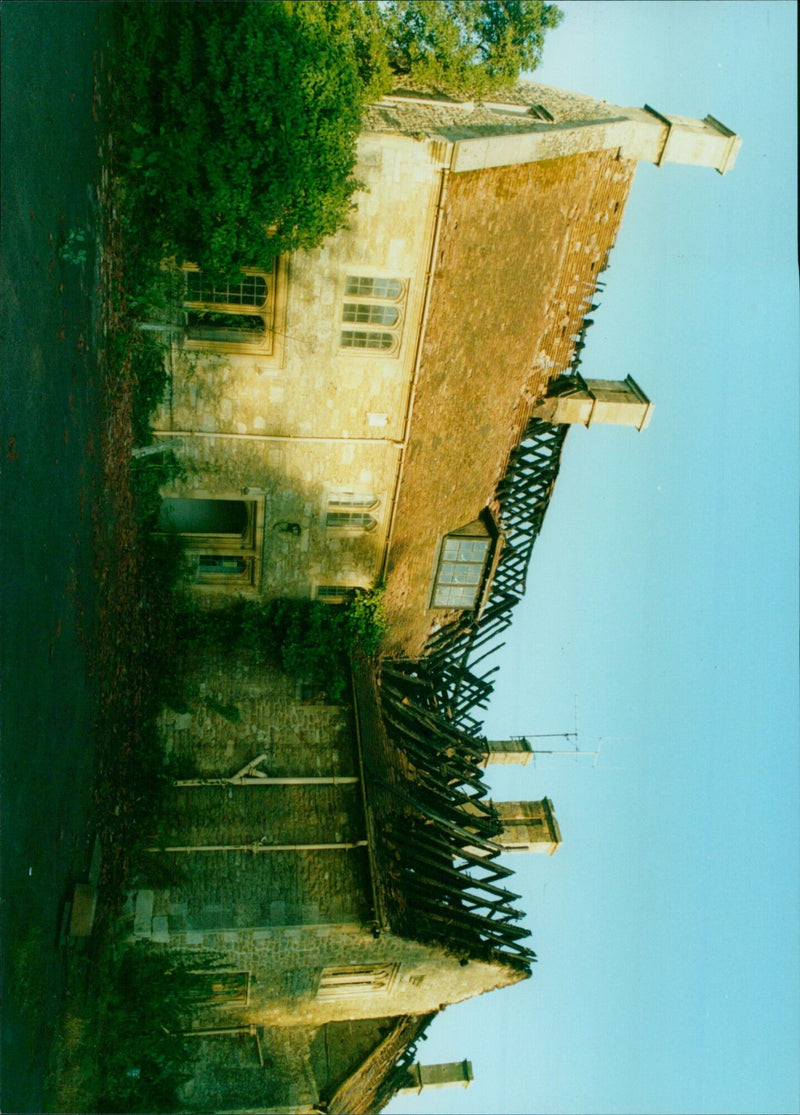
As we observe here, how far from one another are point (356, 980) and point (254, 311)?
39.5 feet

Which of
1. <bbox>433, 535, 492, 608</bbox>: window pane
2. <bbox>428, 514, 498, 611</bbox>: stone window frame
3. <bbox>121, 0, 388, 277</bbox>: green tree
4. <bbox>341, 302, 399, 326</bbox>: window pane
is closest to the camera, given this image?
<bbox>121, 0, 388, 277</bbox>: green tree

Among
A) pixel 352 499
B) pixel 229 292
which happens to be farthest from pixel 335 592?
pixel 229 292

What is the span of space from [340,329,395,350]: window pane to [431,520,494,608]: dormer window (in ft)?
15.9

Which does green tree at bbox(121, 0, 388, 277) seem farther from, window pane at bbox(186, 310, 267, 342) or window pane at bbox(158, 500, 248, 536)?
window pane at bbox(158, 500, 248, 536)

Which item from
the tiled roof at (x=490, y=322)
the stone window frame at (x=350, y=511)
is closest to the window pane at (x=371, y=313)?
the tiled roof at (x=490, y=322)

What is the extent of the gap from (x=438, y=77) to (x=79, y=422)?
947 centimetres

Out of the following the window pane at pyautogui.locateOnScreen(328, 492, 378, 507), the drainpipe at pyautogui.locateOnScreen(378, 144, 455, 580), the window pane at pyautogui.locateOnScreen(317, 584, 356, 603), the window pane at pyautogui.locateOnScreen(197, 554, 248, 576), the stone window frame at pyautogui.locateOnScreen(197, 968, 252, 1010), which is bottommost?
the stone window frame at pyautogui.locateOnScreen(197, 968, 252, 1010)

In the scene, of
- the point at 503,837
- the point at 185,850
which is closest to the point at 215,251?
the point at 185,850

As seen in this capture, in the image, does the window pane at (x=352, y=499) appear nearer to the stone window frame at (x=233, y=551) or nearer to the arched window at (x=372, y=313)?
the stone window frame at (x=233, y=551)

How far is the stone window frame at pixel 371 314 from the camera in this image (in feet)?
48.8

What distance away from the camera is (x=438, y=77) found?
15055 millimetres

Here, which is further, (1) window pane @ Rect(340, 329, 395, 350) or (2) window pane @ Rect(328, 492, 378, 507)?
(2) window pane @ Rect(328, 492, 378, 507)

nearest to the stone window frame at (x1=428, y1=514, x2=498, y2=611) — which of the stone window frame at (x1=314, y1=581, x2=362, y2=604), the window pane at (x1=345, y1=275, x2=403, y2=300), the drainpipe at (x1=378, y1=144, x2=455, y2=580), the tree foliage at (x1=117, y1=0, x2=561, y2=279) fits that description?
the drainpipe at (x1=378, y1=144, x2=455, y2=580)

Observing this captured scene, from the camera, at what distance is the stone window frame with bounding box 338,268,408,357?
14889 mm
